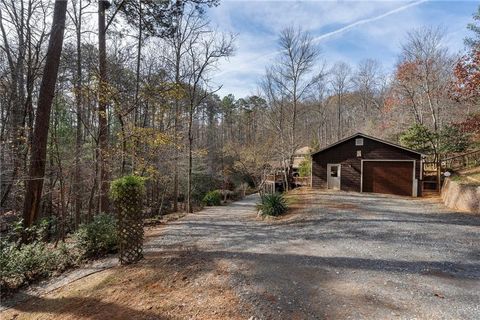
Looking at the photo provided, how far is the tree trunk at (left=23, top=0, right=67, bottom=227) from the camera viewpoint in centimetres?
591

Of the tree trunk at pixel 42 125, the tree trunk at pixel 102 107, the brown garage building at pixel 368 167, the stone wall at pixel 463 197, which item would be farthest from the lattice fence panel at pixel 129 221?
the brown garage building at pixel 368 167

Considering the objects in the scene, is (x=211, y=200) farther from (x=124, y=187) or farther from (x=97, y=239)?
(x=124, y=187)

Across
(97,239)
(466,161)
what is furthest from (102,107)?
(466,161)

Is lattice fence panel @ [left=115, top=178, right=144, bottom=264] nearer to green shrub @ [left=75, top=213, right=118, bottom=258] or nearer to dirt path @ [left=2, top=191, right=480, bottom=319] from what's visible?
dirt path @ [left=2, top=191, right=480, bottom=319]

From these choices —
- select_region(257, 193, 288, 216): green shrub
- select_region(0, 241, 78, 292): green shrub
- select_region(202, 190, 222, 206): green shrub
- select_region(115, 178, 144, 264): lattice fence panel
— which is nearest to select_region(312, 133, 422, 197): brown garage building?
select_region(257, 193, 288, 216): green shrub

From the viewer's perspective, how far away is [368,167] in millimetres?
15336

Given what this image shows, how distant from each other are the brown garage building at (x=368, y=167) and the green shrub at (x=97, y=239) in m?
13.0

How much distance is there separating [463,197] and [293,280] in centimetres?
907

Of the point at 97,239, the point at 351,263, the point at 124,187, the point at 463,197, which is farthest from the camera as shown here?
the point at 463,197

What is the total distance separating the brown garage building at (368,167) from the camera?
1452 centimetres

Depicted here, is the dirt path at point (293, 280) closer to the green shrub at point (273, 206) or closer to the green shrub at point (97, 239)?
the green shrub at point (97, 239)

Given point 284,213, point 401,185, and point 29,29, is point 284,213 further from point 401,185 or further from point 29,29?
point 29,29

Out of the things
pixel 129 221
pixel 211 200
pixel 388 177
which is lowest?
pixel 211 200

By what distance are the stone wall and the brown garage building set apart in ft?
11.0
